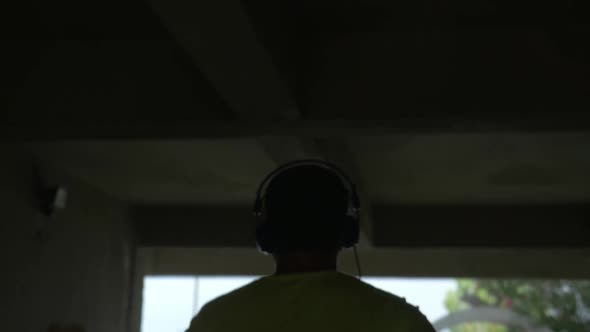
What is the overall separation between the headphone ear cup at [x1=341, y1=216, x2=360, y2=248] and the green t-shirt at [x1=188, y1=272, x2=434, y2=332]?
0.14 meters

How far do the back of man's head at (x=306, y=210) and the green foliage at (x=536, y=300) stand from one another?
733 centimetres

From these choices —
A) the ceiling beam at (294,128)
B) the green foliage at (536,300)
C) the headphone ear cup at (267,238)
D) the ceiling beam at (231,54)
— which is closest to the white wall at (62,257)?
the ceiling beam at (294,128)

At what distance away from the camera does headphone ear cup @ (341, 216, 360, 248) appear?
1.19 m

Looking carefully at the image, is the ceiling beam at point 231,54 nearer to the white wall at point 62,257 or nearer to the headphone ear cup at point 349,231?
the headphone ear cup at point 349,231

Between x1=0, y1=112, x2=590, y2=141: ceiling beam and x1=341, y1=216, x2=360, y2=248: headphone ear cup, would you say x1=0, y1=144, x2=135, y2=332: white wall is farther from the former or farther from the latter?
x1=341, y1=216, x2=360, y2=248: headphone ear cup

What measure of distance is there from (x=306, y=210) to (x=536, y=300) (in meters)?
9.46

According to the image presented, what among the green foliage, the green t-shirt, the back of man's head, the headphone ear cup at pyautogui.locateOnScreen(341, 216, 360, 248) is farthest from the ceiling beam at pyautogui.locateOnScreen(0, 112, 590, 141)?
the green foliage

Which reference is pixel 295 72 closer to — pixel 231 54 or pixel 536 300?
pixel 231 54

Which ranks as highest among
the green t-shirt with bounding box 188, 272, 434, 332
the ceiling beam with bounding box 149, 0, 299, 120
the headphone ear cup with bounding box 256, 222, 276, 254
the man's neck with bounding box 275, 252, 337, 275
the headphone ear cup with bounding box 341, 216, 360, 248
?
the ceiling beam with bounding box 149, 0, 299, 120

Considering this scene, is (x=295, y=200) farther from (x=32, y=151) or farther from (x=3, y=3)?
(x=32, y=151)

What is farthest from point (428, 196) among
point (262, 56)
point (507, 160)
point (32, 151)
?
point (262, 56)

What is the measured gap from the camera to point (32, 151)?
2.88 m

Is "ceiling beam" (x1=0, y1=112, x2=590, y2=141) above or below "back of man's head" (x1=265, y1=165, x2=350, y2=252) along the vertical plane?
above

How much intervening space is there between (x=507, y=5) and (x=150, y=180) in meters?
2.40
